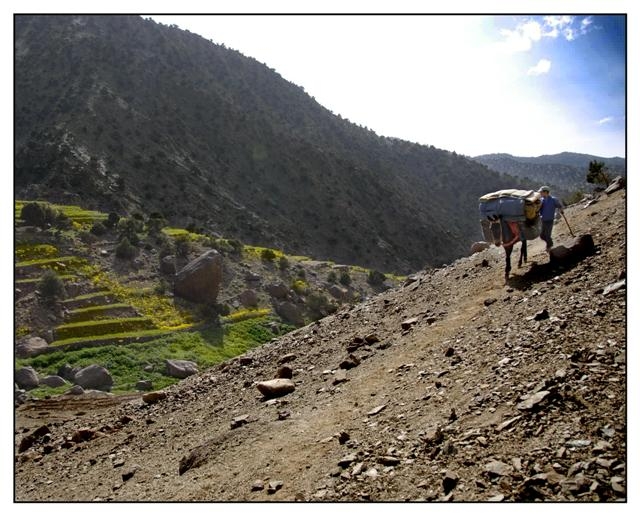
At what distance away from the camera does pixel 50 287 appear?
32.7 metres

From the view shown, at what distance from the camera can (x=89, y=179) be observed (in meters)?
61.4

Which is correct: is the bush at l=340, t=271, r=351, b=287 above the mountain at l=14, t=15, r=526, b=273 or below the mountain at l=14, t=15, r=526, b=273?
below

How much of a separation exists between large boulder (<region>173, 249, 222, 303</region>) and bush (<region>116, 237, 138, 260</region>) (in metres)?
5.04

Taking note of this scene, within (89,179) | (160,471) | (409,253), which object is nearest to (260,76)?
(409,253)

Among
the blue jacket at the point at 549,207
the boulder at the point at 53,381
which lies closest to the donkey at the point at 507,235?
the blue jacket at the point at 549,207

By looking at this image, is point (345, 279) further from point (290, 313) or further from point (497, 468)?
point (497, 468)

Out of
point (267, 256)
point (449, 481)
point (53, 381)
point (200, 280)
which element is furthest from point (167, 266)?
point (449, 481)

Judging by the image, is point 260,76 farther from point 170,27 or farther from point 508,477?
point 508,477

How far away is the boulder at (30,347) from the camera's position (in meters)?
27.9

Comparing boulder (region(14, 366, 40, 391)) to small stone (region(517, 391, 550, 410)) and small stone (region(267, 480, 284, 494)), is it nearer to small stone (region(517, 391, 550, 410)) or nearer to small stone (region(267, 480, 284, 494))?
small stone (region(267, 480, 284, 494))

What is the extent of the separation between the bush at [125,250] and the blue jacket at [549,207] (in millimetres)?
34469

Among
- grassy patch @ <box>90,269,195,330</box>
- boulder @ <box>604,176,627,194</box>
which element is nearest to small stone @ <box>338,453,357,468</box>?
boulder @ <box>604,176,627,194</box>

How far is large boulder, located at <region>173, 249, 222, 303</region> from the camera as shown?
3738 cm

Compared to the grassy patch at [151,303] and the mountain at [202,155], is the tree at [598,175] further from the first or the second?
the mountain at [202,155]
